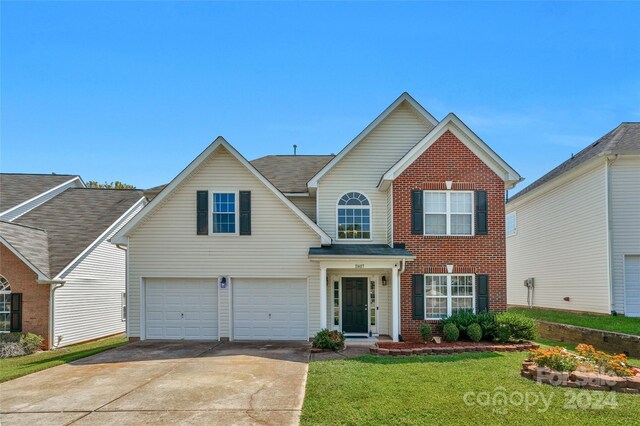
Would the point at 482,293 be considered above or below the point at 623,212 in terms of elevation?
below

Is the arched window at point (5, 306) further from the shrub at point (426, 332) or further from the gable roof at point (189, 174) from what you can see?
the shrub at point (426, 332)

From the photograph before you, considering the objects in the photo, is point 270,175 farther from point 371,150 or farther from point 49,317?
point 49,317

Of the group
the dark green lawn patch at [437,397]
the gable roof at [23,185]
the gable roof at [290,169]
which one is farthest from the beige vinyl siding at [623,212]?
the gable roof at [23,185]

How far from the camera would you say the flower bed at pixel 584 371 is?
8422 mm

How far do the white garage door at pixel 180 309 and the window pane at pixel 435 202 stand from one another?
780cm

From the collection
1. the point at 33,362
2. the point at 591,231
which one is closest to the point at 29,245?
the point at 33,362

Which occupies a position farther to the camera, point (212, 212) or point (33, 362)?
point (212, 212)

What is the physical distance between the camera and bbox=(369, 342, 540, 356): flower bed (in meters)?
12.1

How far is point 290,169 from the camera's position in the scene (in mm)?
18922

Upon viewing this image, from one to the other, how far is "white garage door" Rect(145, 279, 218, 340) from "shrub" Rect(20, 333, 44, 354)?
3846 mm

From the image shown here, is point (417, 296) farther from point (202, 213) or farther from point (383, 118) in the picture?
point (202, 213)

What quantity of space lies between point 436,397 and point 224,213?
9786mm

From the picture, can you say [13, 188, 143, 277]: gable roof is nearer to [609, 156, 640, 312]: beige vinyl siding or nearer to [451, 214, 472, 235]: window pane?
[451, 214, 472, 235]: window pane

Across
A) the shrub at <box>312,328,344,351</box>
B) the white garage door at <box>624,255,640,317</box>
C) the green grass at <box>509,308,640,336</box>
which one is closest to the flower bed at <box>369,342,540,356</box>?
the shrub at <box>312,328,344,351</box>
